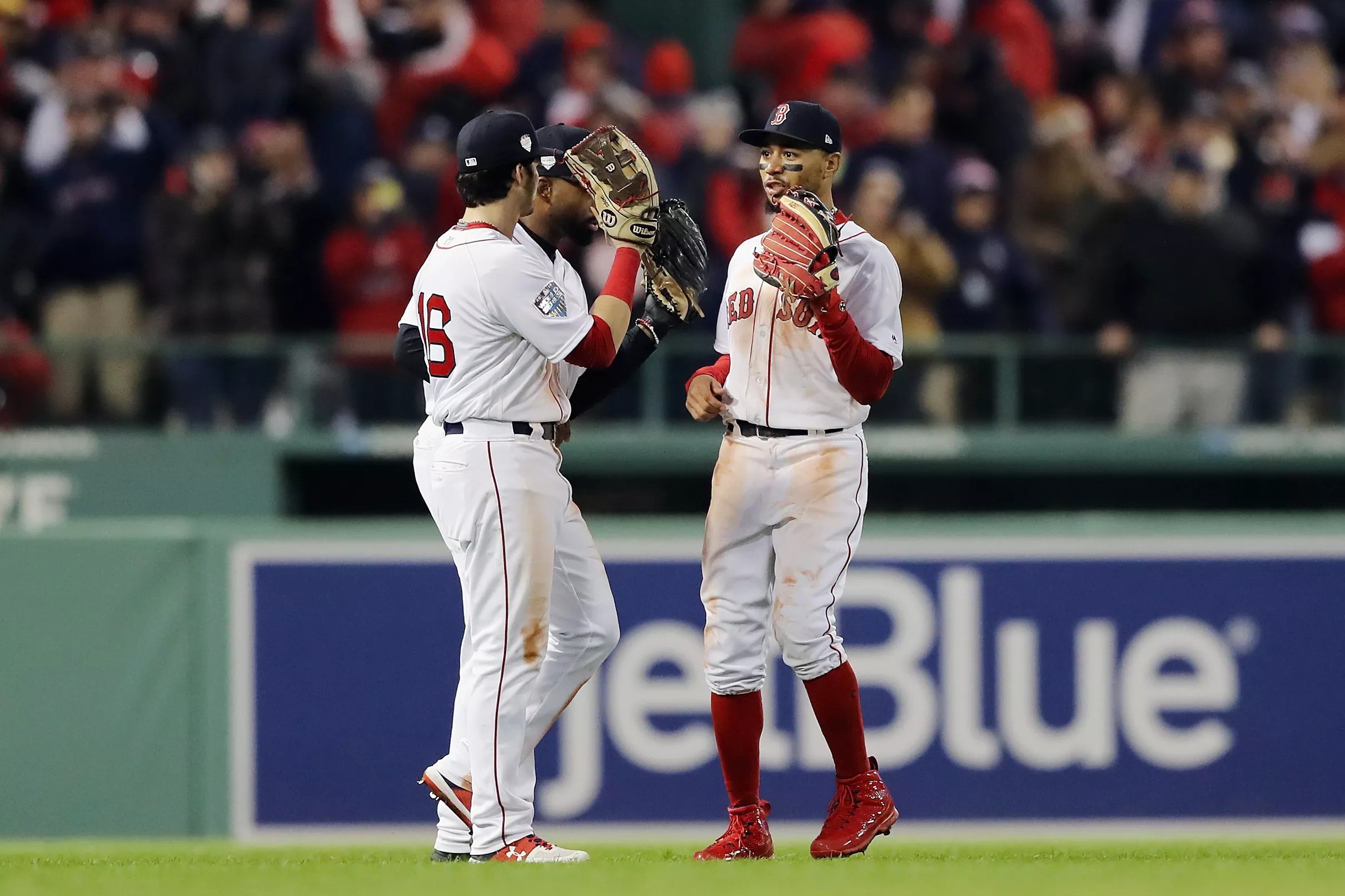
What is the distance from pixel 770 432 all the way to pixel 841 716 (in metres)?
0.86

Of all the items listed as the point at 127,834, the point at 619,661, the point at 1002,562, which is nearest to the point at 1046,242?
the point at 1002,562

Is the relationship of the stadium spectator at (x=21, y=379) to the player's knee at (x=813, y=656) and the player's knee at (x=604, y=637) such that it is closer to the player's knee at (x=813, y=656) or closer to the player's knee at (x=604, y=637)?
the player's knee at (x=604, y=637)

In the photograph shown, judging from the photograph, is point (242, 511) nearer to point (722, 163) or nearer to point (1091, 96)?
point (722, 163)

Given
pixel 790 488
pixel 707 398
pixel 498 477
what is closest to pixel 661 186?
pixel 707 398

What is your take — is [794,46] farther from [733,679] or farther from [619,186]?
[733,679]

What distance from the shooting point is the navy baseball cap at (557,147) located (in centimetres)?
634

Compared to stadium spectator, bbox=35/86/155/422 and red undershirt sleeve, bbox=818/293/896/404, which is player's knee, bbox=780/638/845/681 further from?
stadium spectator, bbox=35/86/155/422

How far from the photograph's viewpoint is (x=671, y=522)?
8.78m

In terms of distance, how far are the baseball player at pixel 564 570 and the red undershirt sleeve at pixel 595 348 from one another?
0.85 ft

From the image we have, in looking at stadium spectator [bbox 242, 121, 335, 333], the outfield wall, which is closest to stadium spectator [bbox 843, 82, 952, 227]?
stadium spectator [bbox 242, 121, 335, 333]

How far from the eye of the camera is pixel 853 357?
20.0 feet

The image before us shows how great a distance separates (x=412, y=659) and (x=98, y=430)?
2799 millimetres

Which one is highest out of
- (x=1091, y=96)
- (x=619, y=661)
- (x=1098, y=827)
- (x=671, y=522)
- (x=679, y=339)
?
(x=1091, y=96)

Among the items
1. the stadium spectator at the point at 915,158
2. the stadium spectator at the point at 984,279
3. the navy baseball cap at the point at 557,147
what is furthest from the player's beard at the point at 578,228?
the stadium spectator at the point at 915,158
